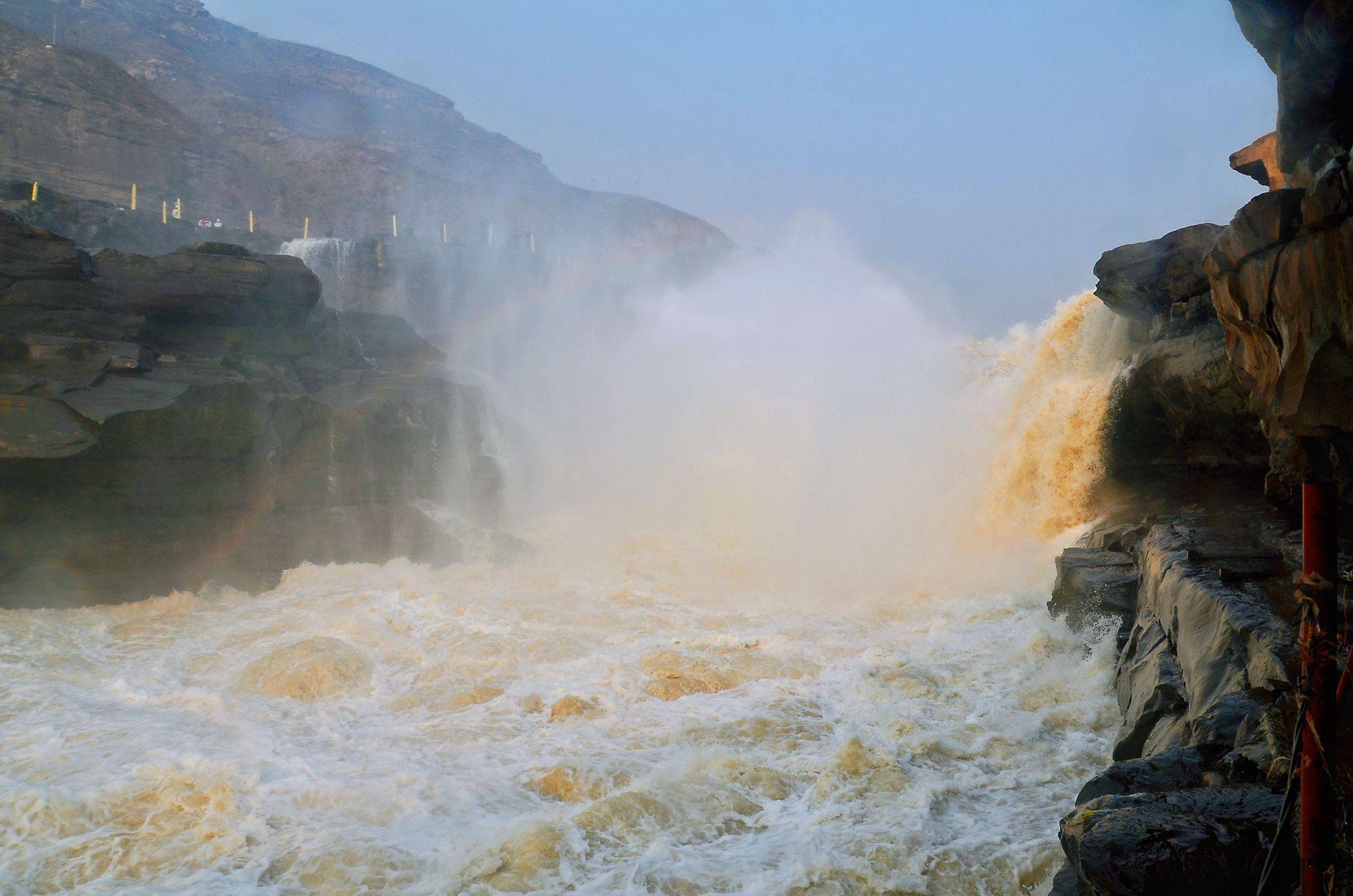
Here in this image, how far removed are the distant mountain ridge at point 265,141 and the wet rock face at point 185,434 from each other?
2655cm

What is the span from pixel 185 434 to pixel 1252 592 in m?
13.5

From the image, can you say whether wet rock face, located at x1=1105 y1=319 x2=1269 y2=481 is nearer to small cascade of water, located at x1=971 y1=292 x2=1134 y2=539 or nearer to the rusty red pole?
small cascade of water, located at x1=971 y1=292 x2=1134 y2=539

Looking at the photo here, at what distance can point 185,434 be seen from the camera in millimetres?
12641

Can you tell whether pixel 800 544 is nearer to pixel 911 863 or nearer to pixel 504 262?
pixel 911 863

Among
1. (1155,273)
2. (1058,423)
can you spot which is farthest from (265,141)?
(1155,273)

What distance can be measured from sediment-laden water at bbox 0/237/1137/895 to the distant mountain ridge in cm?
3257

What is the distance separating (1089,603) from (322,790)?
8.22m

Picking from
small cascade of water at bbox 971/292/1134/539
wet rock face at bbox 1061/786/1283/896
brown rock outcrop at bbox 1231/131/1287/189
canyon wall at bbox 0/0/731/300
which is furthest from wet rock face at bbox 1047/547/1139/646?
canyon wall at bbox 0/0/731/300

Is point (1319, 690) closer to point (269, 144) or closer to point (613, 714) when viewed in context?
point (613, 714)

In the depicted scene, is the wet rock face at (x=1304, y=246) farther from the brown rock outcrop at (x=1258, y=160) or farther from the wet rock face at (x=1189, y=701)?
the brown rock outcrop at (x=1258, y=160)

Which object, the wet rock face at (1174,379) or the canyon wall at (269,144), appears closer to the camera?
the wet rock face at (1174,379)

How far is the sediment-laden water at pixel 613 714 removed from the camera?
5816 mm

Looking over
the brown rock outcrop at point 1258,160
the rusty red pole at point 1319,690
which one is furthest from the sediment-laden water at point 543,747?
the brown rock outcrop at point 1258,160

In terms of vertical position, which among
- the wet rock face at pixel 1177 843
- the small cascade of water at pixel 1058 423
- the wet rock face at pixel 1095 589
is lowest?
the wet rock face at pixel 1177 843
